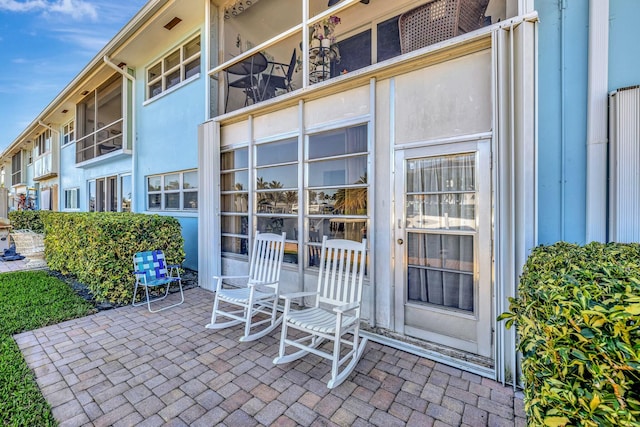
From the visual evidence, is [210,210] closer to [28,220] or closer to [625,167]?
[625,167]

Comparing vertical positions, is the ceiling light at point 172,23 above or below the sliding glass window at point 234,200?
above

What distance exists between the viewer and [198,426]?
6.95 feet

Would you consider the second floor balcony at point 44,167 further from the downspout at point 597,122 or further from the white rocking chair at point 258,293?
the downspout at point 597,122

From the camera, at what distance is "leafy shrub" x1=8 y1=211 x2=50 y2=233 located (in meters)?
10.0

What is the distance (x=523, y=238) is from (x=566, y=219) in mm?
636

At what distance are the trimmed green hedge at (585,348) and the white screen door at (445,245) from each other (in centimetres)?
158

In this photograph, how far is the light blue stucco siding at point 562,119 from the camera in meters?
2.77

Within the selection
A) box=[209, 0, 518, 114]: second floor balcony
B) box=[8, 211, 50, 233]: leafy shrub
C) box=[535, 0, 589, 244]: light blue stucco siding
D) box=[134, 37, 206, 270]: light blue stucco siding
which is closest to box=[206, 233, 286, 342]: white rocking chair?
box=[209, 0, 518, 114]: second floor balcony

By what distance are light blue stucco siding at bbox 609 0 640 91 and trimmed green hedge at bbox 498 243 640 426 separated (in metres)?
2.23

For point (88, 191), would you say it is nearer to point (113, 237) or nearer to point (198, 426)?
point (113, 237)

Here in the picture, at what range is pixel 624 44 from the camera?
263 cm

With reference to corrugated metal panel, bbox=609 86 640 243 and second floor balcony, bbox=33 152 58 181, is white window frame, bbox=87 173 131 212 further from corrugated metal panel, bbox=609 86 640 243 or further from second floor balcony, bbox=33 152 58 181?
corrugated metal panel, bbox=609 86 640 243

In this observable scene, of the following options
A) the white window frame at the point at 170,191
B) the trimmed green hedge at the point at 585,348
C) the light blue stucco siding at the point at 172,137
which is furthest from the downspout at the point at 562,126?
the white window frame at the point at 170,191

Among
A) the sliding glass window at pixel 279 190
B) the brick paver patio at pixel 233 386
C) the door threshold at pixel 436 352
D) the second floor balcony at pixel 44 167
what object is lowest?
the brick paver patio at pixel 233 386
